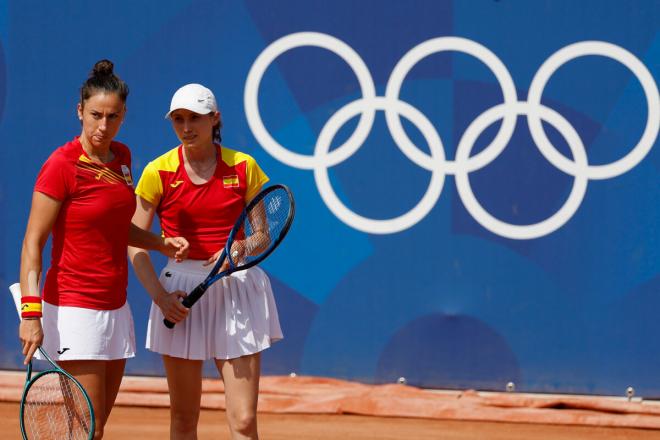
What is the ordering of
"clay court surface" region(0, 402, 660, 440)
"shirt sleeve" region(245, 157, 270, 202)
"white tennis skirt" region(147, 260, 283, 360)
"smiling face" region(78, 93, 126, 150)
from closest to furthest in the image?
"smiling face" region(78, 93, 126, 150) → "white tennis skirt" region(147, 260, 283, 360) → "shirt sleeve" region(245, 157, 270, 202) → "clay court surface" region(0, 402, 660, 440)

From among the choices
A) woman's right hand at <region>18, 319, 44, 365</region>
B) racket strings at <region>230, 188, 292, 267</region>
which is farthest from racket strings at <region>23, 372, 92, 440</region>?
racket strings at <region>230, 188, 292, 267</region>

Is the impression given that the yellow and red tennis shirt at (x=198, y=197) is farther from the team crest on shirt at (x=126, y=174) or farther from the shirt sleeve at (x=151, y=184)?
the team crest on shirt at (x=126, y=174)

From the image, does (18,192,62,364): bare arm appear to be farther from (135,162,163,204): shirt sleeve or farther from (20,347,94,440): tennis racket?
(135,162,163,204): shirt sleeve

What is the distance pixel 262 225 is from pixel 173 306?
0.46 m

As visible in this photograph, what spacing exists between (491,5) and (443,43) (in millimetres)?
337

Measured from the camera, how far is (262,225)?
4.05 metres

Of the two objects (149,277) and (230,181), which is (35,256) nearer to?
(149,277)

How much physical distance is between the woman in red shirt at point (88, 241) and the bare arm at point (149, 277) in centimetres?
26

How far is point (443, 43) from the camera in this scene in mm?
6098

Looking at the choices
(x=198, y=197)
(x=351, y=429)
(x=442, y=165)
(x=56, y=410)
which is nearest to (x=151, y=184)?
(x=198, y=197)

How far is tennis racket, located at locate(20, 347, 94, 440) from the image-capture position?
335 cm

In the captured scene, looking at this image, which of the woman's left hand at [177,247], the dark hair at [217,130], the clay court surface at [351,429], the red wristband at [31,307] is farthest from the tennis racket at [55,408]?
the clay court surface at [351,429]

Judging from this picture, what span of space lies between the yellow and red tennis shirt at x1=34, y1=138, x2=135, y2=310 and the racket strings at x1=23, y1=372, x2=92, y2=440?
0.27 metres

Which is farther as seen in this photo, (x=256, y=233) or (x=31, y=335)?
(x=256, y=233)
